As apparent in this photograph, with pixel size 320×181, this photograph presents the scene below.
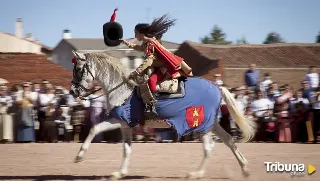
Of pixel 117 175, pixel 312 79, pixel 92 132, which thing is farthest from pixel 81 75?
pixel 312 79

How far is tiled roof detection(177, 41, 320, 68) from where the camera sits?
42.2 m

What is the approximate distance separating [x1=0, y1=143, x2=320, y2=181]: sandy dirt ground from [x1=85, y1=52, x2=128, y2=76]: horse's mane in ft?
5.68

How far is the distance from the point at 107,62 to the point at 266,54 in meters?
35.1

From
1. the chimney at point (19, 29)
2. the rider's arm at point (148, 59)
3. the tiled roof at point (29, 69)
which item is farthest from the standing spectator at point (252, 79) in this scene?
the chimney at point (19, 29)

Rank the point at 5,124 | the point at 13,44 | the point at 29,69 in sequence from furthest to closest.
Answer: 1. the point at 13,44
2. the point at 29,69
3. the point at 5,124

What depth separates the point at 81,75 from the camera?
10.3 m

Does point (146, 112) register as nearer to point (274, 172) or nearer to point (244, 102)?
point (274, 172)

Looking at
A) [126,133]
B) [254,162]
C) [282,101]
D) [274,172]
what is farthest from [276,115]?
[126,133]

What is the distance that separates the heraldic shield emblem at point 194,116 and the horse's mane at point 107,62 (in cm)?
121

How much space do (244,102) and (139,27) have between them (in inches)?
324

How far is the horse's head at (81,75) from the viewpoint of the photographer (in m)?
10.3

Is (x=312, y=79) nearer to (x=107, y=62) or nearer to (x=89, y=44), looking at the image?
(x=107, y=62)

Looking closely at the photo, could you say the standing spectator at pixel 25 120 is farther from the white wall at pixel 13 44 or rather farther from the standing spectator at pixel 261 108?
the white wall at pixel 13 44

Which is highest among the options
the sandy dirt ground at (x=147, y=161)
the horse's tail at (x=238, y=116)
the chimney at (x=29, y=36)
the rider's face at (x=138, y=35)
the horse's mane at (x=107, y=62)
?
the chimney at (x=29, y=36)
